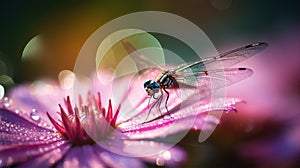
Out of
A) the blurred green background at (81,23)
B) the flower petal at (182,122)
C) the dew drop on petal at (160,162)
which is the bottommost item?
the dew drop on petal at (160,162)

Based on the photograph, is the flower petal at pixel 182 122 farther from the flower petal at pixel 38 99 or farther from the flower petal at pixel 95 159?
the flower petal at pixel 38 99

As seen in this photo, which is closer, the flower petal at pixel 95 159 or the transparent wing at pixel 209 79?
the flower petal at pixel 95 159

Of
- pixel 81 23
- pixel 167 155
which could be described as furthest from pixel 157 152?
pixel 81 23

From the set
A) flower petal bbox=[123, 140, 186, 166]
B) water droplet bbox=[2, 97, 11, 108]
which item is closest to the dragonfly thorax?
flower petal bbox=[123, 140, 186, 166]

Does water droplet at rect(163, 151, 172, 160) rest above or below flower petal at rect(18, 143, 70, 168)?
below

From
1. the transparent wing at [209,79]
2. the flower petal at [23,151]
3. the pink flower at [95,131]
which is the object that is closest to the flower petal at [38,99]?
the pink flower at [95,131]

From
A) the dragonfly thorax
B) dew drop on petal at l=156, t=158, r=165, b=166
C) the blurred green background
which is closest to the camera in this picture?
dew drop on petal at l=156, t=158, r=165, b=166

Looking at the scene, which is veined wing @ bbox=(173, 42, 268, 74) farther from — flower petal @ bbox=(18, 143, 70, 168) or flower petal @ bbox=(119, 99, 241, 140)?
flower petal @ bbox=(18, 143, 70, 168)
